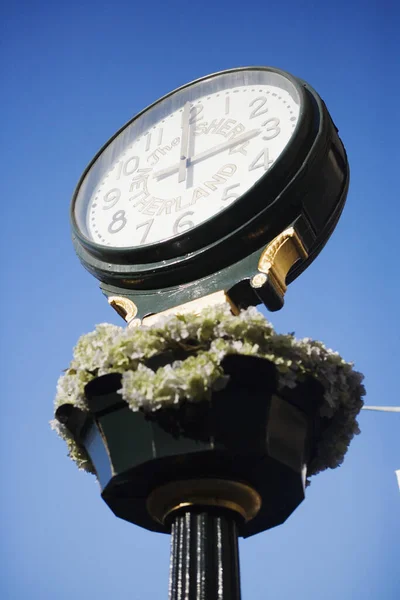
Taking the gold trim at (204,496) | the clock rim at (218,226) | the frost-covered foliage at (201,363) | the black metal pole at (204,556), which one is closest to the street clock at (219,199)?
the clock rim at (218,226)

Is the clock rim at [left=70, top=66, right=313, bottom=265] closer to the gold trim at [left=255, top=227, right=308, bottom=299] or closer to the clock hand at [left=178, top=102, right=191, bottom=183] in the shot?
the gold trim at [left=255, top=227, right=308, bottom=299]

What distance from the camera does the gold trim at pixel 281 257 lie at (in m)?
3.79

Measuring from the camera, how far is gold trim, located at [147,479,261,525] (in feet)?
10.4

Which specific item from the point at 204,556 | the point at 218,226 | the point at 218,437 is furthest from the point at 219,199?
the point at 204,556

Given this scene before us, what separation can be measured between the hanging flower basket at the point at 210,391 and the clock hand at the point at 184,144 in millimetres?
1560

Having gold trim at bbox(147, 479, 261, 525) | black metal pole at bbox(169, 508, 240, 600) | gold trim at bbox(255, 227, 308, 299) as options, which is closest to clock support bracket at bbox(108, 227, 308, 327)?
gold trim at bbox(255, 227, 308, 299)

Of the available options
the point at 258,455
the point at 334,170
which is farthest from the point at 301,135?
the point at 258,455

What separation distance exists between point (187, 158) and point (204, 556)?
8.26ft

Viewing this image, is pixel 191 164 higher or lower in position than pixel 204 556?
higher

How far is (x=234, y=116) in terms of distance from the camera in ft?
16.1

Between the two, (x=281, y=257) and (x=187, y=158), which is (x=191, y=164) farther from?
(x=281, y=257)

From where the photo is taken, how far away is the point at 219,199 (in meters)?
4.26

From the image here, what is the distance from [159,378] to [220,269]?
1.14 metres

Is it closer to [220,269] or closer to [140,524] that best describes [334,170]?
[220,269]
